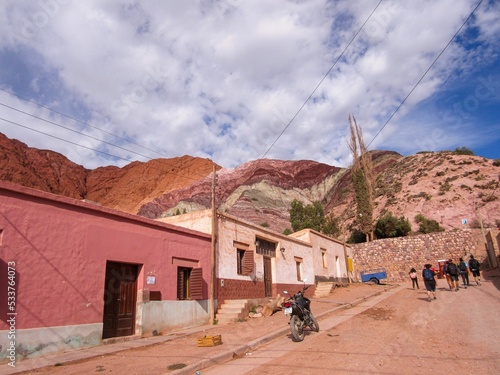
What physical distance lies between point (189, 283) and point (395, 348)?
27.3ft

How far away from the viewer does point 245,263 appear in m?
16.8

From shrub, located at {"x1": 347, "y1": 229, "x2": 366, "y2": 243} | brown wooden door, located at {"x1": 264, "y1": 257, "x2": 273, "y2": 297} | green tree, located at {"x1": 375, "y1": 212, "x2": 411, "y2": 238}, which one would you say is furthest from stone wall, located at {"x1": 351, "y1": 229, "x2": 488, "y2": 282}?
brown wooden door, located at {"x1": 264, "y1": 257, "x2": 273, "y2": 297}

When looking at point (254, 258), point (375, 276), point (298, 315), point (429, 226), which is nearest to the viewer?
point (298, 315)

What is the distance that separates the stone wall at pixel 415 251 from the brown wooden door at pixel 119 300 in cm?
2774

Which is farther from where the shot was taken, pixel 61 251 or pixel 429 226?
pixel 429 226

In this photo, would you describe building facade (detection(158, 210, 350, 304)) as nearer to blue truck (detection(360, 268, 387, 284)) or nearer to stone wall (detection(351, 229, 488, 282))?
blue truck (detection(360, 268, 387, 284))

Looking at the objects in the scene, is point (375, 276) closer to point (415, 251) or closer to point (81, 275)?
point (415, 251)

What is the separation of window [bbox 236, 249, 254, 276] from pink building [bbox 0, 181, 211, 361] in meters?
3.81

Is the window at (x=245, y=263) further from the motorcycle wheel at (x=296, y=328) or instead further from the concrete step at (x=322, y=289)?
the motorcycle wheel at (x=296, y=328)

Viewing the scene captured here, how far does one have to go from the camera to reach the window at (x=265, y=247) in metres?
18.2

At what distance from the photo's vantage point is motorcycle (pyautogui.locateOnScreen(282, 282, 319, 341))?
344 inches

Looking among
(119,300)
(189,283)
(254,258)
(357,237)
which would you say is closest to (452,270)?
(254,258)

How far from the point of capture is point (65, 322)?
335 inches

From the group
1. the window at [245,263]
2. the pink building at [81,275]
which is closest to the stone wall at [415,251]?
the window at [245,263]
